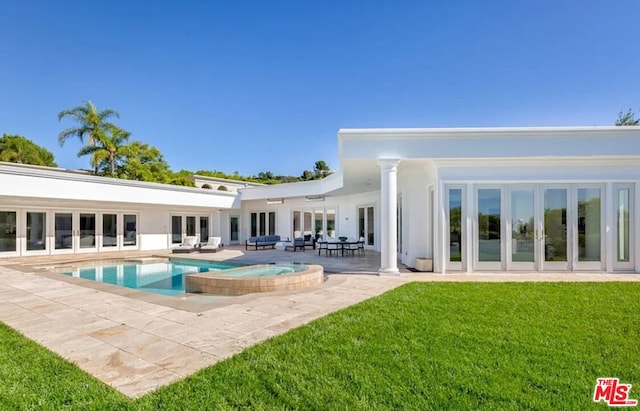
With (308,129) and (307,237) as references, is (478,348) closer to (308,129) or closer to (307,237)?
(307,237)

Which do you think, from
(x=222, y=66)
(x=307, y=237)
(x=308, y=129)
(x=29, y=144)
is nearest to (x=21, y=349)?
(x=222, y=66)

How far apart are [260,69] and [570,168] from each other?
40.3ft

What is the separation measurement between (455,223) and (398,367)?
682 centimetres

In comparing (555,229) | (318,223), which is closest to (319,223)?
(318,223)

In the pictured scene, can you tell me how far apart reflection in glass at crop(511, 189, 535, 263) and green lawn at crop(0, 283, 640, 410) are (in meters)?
4.13

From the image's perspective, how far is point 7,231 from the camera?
570 inches

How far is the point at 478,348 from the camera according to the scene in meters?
3.82

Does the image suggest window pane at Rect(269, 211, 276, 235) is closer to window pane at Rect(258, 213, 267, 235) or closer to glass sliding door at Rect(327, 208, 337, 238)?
window pane at Rect(258, 213, 267, 235)

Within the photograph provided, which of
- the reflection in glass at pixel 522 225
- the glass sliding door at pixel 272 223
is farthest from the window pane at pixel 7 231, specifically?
the reflection in glass at pixel 522 225

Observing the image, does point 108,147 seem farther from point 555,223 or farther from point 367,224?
point 555,223

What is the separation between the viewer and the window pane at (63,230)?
625 inches

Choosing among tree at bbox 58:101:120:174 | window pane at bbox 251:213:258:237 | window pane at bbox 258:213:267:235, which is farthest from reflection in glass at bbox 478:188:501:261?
tree at bbox 58:101:120:174

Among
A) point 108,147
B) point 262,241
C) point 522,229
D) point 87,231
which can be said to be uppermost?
point 108,147

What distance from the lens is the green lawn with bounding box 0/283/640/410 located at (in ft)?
9.11
